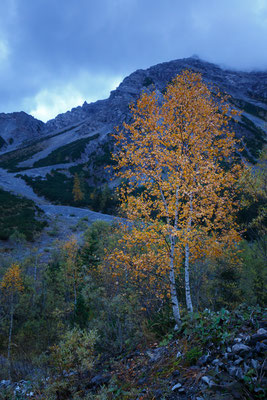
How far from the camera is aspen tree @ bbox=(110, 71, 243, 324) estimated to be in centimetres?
655

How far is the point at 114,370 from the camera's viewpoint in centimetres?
532

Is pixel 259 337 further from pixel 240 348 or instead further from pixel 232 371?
pixel 232 371

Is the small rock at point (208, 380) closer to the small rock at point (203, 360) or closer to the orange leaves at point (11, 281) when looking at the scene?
the small rock at point (203, 360)

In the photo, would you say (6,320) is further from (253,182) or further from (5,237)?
(253,182)

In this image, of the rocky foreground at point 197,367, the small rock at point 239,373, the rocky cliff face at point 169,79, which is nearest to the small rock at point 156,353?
the rocky foreground at point 197,367

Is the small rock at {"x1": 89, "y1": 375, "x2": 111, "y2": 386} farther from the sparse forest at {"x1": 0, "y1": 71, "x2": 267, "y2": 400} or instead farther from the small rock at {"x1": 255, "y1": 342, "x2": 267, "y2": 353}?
the small rock at {"x1": 255, "y1": 342, "x2": 267, "y2": 353}

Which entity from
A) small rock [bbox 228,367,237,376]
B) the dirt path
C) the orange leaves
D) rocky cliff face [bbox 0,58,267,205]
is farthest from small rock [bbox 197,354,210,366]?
rocky cliff face [bbox 0,58,267,205]

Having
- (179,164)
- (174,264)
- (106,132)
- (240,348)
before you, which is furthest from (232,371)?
(106,132)

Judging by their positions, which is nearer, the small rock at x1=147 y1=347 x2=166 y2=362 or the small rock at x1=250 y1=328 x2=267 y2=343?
the small rock at x1=250 y1=328 x2=267 y2=343

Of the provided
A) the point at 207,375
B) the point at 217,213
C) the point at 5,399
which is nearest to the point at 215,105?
the point at 217,213

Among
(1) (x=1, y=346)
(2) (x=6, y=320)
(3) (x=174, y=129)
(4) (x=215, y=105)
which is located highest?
(4) (x=215, y=105)

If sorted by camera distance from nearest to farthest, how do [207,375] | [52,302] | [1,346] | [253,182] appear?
[207,375] → [253,182] → [1,346] → [52,302]

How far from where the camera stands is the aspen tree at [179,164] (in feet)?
21.5

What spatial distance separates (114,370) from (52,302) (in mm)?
17495
